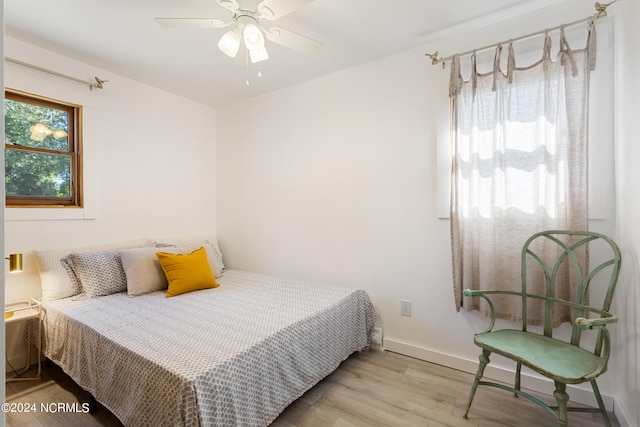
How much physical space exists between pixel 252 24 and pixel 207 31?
684 mm

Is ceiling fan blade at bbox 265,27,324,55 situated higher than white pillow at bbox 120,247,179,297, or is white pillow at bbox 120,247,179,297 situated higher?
ceiling fan blade at bbox 265,27,324,55

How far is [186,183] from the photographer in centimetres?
336

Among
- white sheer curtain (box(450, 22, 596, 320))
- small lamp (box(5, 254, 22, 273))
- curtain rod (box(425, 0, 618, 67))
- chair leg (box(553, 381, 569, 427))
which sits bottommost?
chair leg (box(553, 381, 569, 427))

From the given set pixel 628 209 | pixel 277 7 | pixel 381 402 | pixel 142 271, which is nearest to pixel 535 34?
pixel 628 209

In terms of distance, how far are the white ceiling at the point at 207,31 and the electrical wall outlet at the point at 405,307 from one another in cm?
203

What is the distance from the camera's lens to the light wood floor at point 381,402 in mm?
1670

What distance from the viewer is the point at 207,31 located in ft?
6.89

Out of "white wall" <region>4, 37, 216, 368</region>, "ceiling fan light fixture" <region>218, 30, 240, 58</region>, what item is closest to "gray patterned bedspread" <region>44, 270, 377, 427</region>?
"white wall" <region>4, 37, 216, 368</region>

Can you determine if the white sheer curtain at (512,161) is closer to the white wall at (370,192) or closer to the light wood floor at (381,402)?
the white wall at (370,192)

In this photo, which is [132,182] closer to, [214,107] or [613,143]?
[214,107]

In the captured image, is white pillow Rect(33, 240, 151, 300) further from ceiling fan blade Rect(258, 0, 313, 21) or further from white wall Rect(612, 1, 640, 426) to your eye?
white wall Rect(612, 1, 640, 426)

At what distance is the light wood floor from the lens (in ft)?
5.48

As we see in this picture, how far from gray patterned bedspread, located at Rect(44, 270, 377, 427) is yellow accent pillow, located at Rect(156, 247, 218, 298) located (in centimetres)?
8

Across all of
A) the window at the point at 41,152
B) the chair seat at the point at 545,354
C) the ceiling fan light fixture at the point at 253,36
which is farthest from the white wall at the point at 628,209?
the window at the point at 41,152
